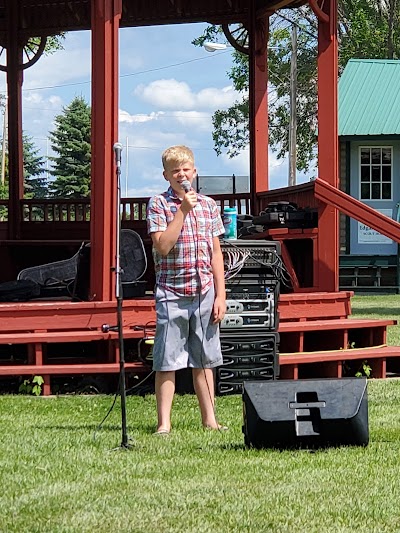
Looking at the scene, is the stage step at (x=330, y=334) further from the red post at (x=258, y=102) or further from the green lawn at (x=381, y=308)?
the red post at (x=258, y=102)

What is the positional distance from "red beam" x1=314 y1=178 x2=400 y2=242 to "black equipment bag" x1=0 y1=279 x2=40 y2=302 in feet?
9.06

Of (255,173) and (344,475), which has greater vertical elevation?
(255,173)

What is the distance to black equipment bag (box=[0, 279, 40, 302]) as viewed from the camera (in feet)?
32.6

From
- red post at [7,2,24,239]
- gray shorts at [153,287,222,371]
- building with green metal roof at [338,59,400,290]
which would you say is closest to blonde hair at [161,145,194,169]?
gray shorts at [153,287,222,371]

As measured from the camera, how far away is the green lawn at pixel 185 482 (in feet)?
14.2

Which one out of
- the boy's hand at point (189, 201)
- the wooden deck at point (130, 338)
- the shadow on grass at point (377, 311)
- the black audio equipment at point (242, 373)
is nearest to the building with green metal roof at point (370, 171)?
the shadow on grass at point (377, 311)

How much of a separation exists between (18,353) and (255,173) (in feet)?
14.8

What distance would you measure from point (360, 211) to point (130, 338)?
8.15 feet

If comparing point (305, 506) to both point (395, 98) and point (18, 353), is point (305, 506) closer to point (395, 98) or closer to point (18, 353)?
point (18, 353)

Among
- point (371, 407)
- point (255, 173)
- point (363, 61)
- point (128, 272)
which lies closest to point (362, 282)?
point (363, 61)

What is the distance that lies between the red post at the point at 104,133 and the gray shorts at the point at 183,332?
259cm

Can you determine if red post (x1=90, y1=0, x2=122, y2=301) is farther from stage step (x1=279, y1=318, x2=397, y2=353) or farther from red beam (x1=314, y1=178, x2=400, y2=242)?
red beam (x1=314, y1=178, x2=400, y2=242)

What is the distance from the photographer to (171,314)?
20.6 feet

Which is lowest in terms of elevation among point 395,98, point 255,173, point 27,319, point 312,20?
point 27,319
